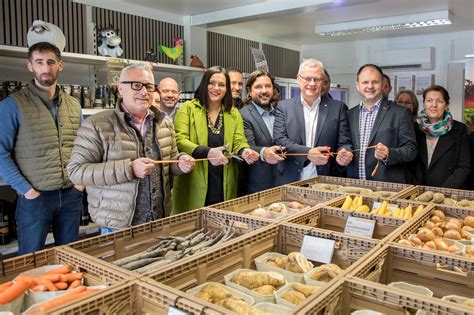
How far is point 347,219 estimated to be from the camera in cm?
228

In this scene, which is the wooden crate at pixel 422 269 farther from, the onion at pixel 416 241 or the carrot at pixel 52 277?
the carrot at pixel 52 277

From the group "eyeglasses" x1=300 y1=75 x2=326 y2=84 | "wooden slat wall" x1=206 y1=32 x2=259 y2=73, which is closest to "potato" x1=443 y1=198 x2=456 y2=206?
"eyeglasses" x1=300 y1=75 x2=326 y2=84

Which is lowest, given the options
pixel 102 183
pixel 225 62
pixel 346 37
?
pixel 102 183

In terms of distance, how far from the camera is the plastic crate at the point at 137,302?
1.17 m

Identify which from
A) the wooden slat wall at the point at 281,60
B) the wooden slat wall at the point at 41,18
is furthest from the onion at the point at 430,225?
the wooden slat wall at the point at 281,60

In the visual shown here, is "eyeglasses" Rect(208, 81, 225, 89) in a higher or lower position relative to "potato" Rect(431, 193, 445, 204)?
higher

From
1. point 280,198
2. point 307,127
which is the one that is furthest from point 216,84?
point 280,198

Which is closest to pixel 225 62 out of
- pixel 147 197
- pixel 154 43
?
pixel 154 43

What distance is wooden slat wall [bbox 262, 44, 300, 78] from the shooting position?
8242 mm

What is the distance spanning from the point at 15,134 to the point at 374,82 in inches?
105

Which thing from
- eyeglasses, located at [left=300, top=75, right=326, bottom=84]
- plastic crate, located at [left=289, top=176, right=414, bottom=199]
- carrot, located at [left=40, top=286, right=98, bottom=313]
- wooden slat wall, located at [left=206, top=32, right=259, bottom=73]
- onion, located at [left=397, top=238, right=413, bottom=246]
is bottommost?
carrot, located at [left=40, top=286, right=98, bottom=313]

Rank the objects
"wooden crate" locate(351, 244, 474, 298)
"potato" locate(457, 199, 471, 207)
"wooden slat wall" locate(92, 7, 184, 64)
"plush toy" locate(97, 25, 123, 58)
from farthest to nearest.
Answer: "wooden slat wall" locate(92, 7, 184, 64)
"plush toy" locate(97, 25, 123, 58)
"potato" locate(457, 199, 471, 207)
"wooden crate" locate(351, 244, 474, 298)

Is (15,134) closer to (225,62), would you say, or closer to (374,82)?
(374,82)

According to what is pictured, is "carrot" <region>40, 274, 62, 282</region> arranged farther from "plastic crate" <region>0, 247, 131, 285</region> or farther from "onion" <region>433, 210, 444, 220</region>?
"onion" <region>433, 210, 444, 220</region>
